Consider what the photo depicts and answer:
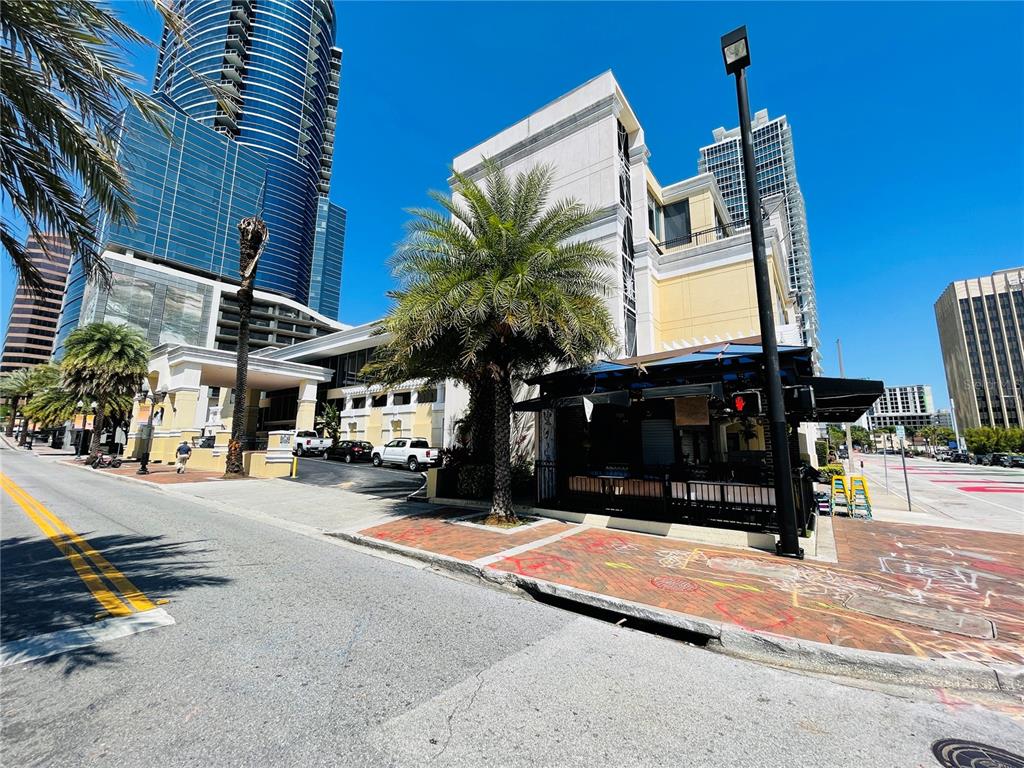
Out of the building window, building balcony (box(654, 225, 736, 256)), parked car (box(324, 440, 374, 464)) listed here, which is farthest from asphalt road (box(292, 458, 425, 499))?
the building window

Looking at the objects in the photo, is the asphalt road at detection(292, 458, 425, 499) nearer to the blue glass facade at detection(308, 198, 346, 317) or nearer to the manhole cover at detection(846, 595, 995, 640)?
the manhole cover at detection(846, 595, 995, 640)

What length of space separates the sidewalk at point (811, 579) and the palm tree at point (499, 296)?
2835 mm

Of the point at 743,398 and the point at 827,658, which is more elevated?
the point at 743,398

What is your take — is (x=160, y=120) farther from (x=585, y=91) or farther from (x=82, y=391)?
(x=82, y=391)

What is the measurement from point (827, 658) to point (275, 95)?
160160mm

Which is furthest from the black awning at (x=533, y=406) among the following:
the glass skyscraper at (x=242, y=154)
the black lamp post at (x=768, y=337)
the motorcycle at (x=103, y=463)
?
the glass skyscraper at (x=242, y=154)

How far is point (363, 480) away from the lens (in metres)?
20.2

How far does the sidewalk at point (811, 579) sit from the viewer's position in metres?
4.71

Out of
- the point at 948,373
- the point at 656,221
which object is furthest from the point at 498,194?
the point at 948,373

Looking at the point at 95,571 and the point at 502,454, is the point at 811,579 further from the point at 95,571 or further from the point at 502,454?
the point at 95,571

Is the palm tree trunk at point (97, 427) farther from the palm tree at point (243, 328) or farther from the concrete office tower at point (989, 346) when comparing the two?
the concrete office tower at point (989, 346)

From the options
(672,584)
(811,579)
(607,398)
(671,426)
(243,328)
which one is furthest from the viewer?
(243,328)

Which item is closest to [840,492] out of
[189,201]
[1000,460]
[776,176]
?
[1000,460]

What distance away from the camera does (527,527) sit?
414 inches
